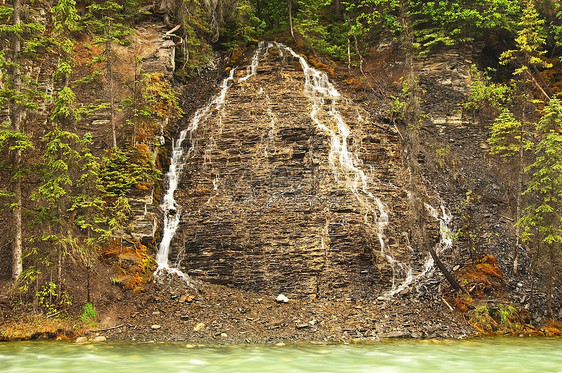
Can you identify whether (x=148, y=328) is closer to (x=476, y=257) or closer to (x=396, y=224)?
(x=396, y=224)

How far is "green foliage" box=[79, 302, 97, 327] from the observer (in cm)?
1305

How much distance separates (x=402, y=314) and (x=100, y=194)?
39.1ft

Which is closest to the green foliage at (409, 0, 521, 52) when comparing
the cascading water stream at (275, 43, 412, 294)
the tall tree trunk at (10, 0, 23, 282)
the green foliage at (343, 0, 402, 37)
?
the green foliage at (343, 0, 402, 37)

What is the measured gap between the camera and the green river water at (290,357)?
9.02 m

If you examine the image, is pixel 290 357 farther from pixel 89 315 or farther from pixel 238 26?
pixel 238 26

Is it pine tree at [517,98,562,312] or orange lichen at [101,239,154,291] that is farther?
orange lichen at [101,239,154,291]

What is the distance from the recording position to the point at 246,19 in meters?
29.6

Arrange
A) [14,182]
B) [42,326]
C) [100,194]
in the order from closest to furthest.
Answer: [42,326], [14,182], [100,194]

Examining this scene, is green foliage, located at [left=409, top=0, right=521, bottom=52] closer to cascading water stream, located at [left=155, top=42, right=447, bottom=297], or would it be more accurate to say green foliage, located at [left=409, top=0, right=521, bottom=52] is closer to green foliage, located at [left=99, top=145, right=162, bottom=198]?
cascading water stream, located at [left=155, top=42, right=447, bottom=297]

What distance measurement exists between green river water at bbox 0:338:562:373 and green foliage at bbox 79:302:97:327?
1438mm

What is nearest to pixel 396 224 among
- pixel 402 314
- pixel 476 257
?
pixel 476 257

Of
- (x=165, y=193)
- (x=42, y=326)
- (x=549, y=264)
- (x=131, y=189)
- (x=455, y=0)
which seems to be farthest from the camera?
(x=455, y=0)

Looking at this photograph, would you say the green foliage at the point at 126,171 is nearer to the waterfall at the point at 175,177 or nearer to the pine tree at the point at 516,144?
the waterfall at the point at 175,177

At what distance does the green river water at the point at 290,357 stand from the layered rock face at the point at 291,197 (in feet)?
13.3
